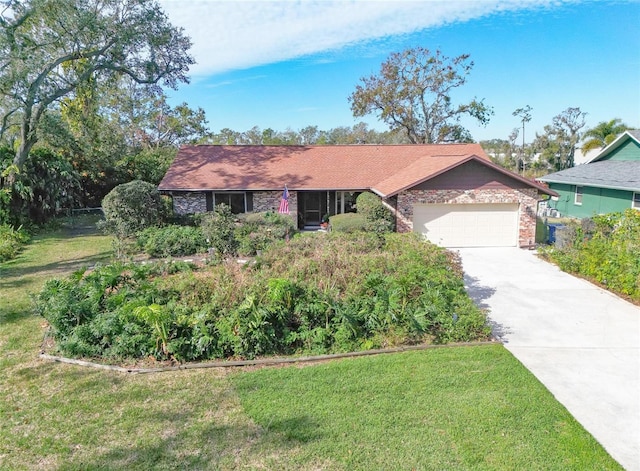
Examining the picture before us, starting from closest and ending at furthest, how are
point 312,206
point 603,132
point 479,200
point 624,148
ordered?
point 479,200 → point 312,206 → point 624,148 → point 603,132

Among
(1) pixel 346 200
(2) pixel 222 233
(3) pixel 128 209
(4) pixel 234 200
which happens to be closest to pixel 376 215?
(1) pixel 346 200

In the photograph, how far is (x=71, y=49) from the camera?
21016mm

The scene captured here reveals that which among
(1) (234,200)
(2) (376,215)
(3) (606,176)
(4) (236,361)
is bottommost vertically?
(4) (236,361)

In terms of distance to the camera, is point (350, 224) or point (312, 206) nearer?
point (350, 224)

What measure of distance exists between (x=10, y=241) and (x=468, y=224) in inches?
699

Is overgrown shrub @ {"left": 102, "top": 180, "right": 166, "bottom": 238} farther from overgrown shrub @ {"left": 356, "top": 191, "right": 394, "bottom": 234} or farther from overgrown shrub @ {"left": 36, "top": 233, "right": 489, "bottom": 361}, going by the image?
overgrown shrub @ {"left": 356, "top": 191, "right": 394, "bottom": 234}

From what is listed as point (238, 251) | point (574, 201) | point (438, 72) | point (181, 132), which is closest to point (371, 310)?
point (238, 251)

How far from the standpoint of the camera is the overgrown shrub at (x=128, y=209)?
16.0 m

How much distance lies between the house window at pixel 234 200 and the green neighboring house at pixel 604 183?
1682cm

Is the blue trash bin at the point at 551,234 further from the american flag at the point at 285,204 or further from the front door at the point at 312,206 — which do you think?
the american flag at the point at 285,204

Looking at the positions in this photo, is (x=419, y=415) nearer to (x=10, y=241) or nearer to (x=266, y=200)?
(x=266, y=200)

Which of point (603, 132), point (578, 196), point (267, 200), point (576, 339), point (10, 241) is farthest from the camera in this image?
point (603, 132)

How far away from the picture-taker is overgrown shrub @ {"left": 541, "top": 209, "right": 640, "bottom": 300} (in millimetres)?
10492

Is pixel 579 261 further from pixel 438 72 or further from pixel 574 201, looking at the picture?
pixel 438 72
